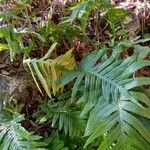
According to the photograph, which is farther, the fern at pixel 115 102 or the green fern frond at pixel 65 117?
the green fern frond at pixel 65 117

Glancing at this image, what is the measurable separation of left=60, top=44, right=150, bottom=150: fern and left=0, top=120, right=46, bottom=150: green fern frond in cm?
34

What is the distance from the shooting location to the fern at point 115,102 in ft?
6.59

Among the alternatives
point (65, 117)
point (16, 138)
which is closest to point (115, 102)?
point (65, 117)

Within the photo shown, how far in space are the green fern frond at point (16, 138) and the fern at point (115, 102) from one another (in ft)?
1.11

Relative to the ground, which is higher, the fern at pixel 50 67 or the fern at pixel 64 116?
the fern at pixel 50 67

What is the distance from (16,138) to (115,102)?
63 cm

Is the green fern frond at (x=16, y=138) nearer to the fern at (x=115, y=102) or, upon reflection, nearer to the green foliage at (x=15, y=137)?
the green foliage at (x=15, y=137)

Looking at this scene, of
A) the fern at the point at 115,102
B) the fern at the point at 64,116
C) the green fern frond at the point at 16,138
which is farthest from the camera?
the fern at the point at 64,116

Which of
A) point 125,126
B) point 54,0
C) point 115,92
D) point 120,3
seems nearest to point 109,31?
point 120,3

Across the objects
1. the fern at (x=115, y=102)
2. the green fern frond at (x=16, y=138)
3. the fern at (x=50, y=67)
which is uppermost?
the fern at (x=50, y=67)

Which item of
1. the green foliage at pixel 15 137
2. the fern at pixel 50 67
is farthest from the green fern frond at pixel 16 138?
the fern at pixel 50 67

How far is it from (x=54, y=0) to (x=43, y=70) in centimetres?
107

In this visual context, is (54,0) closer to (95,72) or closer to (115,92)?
(95,72)

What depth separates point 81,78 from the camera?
2375mm
